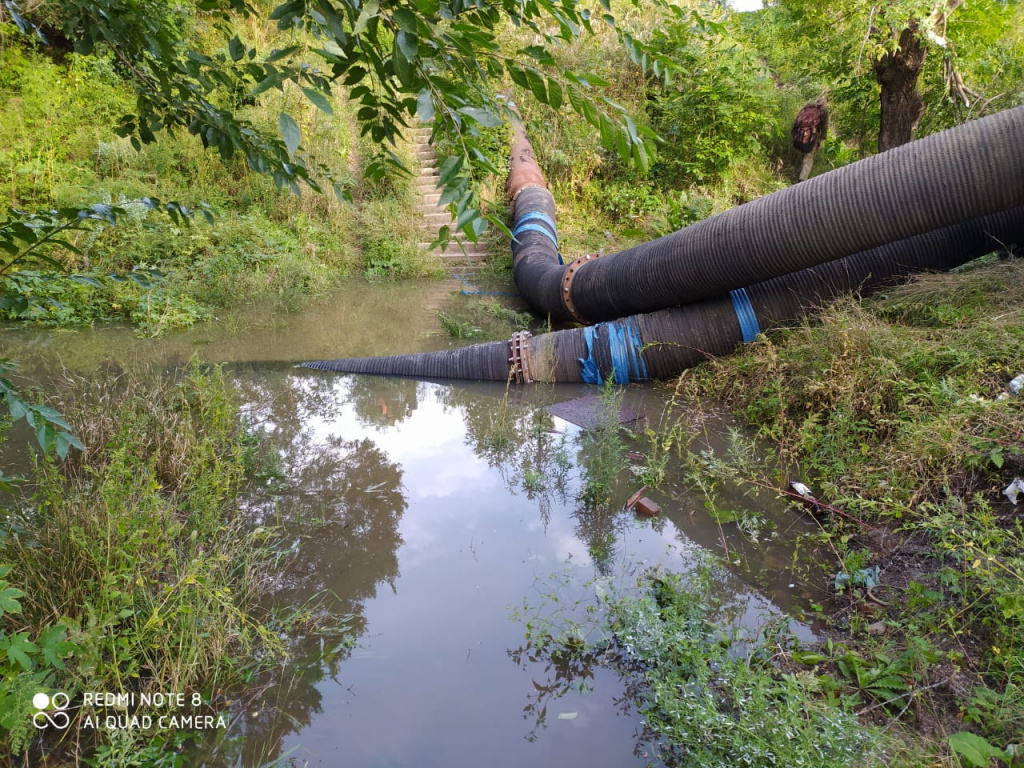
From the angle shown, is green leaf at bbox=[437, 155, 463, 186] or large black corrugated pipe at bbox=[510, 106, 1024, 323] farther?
large black corrugated pipe at bbox=[510, 106, 1024, 323]

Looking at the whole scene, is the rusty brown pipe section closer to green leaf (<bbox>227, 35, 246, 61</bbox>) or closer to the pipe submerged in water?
the pipe submerged in water

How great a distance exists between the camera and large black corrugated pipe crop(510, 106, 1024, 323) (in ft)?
11.9

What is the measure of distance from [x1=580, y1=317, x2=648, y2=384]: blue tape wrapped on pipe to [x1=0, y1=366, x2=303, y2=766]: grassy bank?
2984 millimetres

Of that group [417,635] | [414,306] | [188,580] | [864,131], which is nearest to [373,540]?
[417,635]

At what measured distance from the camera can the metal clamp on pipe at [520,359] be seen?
17.1ft

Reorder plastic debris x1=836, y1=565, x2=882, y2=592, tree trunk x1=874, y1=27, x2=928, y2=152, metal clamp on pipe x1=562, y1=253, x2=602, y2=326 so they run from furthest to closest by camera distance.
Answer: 1. tree trunk x1=874, y1=27, x2=928, y2=152
2. metal clamp on pipe x1=562, y1=253, x2=602, y2=326
3. plastic debris x1=836, y1=565, x2=882, y2=592

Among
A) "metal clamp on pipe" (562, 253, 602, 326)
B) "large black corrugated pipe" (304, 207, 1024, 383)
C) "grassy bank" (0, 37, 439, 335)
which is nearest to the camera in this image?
"large black corrugated pipe" (304, 207, 1024, 383)

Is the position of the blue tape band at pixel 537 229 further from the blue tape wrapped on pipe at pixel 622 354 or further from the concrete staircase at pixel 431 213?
the blue tape wrapped on pipe at pixel 622 354

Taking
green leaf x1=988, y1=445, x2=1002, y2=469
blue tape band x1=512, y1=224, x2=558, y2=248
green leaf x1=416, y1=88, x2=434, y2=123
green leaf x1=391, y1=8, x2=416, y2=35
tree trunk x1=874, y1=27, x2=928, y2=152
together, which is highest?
tree trunk x1=874, y1=27, x2=928, y2=152

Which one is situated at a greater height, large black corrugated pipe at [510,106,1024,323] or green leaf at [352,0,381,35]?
large black corrugated pipe at [510,106,1024,323]

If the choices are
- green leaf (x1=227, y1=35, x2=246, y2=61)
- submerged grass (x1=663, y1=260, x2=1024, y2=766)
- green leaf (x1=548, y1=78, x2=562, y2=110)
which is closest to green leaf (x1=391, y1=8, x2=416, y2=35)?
green leaf (x1=548, y1=78, x2=562, y2=110)

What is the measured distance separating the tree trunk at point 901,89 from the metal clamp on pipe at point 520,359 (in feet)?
17.8

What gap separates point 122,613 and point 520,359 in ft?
11.9

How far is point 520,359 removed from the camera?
5234 mm
